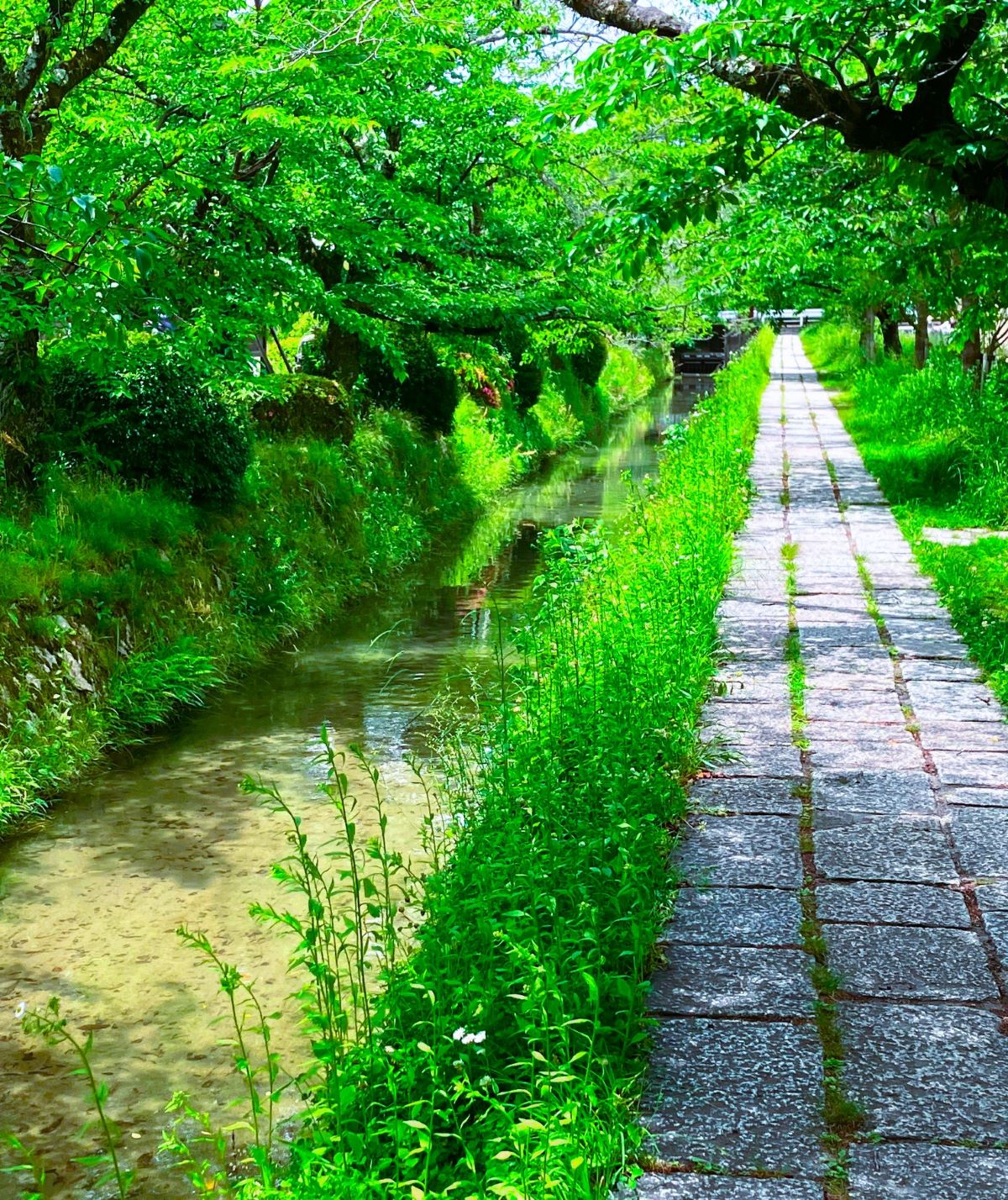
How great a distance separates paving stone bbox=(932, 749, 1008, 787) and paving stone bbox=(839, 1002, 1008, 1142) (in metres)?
1.80

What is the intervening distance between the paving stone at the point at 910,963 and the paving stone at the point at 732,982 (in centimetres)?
13

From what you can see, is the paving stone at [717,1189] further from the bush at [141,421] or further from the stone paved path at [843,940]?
the bush at [141,421]

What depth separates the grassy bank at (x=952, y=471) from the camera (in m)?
7.54

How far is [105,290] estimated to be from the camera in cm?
567

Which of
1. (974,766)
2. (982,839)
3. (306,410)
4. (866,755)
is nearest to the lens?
(982,839)

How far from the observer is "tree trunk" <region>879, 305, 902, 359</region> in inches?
1070

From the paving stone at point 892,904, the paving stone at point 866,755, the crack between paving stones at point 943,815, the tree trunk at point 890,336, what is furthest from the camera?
the tree trunk at point 890,336

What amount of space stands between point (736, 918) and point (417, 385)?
12625mm

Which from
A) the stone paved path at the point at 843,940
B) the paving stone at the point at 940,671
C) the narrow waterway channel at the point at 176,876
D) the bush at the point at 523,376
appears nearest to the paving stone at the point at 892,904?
the stone paved path at the point at 843,940

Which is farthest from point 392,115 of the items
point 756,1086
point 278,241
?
point 756,1086

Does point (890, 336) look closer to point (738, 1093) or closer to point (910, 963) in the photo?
point (910, 963)

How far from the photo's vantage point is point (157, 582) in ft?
28.8

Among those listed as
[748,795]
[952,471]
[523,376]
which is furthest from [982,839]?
[523,376]

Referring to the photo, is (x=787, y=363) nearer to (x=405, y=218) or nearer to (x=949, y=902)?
(x=405, y=218)
